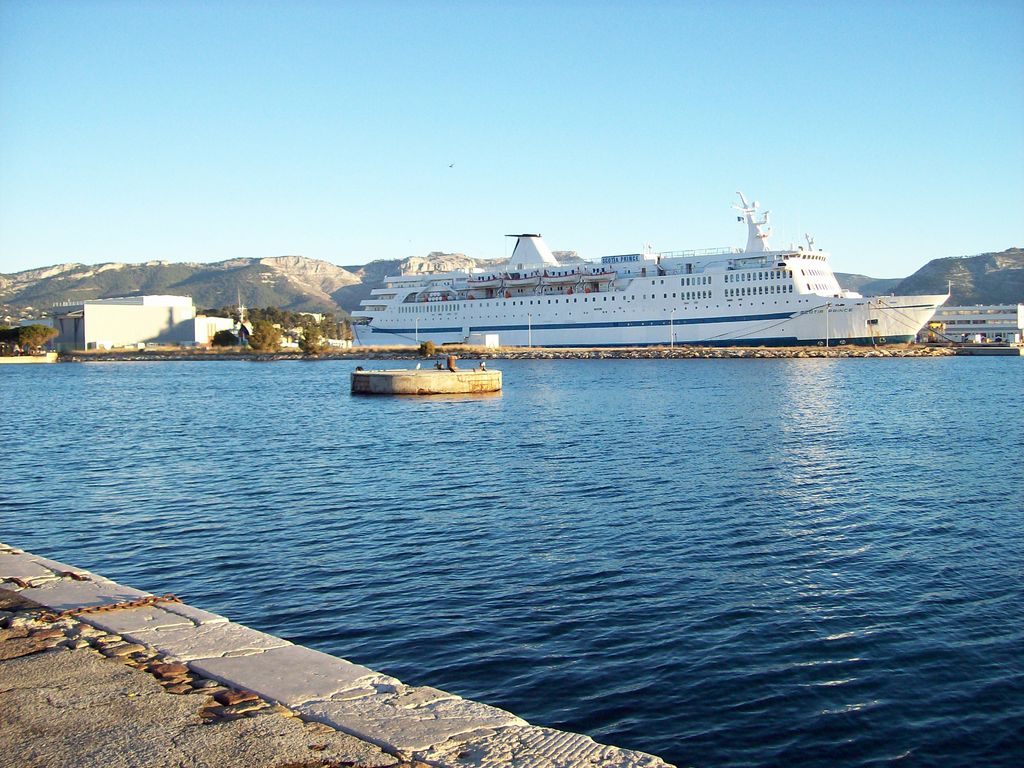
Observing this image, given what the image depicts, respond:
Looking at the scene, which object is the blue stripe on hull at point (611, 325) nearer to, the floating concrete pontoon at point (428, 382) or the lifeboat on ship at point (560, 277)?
the lifeboat on ship at point (560, 277)

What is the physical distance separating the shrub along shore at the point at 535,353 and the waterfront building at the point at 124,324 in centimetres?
594

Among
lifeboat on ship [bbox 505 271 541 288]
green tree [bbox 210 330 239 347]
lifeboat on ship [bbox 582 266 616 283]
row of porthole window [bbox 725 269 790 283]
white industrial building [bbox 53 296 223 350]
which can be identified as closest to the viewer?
row of porthole window [bbox 725 269 790 283]

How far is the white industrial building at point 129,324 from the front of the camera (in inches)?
4515

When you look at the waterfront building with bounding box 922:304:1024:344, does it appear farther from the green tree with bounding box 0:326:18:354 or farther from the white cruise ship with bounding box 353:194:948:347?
the green tree with bounding box 0:326:18:354

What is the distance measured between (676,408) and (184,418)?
18.8 meters

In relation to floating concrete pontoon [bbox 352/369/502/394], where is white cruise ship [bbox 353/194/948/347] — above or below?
above

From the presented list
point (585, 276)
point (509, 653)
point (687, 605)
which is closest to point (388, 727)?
point (509, 653)

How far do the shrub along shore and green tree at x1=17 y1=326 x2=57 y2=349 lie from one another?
312cm

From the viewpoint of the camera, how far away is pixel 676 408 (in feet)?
113

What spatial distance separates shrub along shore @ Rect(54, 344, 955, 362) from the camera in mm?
77312

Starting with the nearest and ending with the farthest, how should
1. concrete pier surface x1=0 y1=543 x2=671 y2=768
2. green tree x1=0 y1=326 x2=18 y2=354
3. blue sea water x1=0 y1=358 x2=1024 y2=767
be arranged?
concrete pier surface x1=0 y1=543 x2=671 y2=768
blue sea water x1=0 y1=358 x2=1024 y2=767
green tree x1=0 y1=326 x2=18 y2=354

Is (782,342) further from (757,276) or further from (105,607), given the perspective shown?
(105,607)

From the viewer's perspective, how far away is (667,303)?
82.8 meters

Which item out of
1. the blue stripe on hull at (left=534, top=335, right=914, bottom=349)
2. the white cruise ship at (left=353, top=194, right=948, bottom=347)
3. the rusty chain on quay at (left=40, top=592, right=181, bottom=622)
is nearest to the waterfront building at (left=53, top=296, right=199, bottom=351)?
the white cruise ship at (left=353, top=194, right=948, bottom=347)
